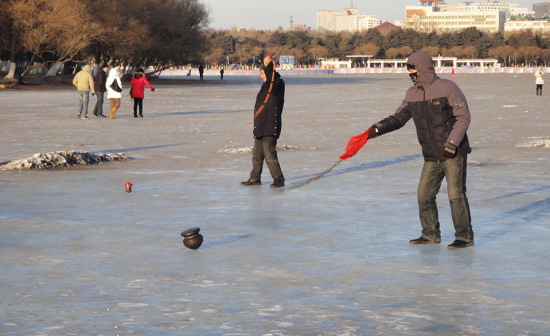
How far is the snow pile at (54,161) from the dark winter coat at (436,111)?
7.45 meters

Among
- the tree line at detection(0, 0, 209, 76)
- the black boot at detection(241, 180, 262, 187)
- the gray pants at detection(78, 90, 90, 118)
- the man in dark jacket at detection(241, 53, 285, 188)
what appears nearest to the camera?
the man in dark jacket at detection(241, 53, 285, 188)

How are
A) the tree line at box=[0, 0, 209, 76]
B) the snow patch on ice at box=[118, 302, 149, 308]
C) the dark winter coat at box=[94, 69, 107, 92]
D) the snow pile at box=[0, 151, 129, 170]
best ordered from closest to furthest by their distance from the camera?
the snow patch on ice at box=[118, 302, 149, 308] < the snow pile at box=[0, 151, 129, 170] < the dark winter coat at box=[94, 69, 107, 92] < the tree line at box=[0, 0, 209, 76]

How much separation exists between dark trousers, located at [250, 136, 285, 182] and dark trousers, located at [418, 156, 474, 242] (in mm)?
3668

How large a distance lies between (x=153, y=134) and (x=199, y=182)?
310 inches

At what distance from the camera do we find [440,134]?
663cm

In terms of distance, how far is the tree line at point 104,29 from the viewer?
47.6 meters

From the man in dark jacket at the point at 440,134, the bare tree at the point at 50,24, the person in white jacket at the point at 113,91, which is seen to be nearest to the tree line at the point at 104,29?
the bare tree at the point at 50,24

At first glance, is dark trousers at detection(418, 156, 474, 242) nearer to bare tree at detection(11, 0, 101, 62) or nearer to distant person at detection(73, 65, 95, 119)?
distant person at detection(73, 65, 95, 119)

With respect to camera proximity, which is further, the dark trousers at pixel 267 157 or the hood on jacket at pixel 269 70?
the dark trousers at pixel 267 157

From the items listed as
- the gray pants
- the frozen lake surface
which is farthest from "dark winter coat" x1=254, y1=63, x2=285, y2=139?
the gray pants

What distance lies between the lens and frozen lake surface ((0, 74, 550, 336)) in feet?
→ 15.6

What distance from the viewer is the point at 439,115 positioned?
6598mm

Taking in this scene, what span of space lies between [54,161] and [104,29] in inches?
1741

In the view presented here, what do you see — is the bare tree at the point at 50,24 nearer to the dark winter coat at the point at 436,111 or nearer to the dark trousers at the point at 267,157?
the dark trousers at the point at 267,157
